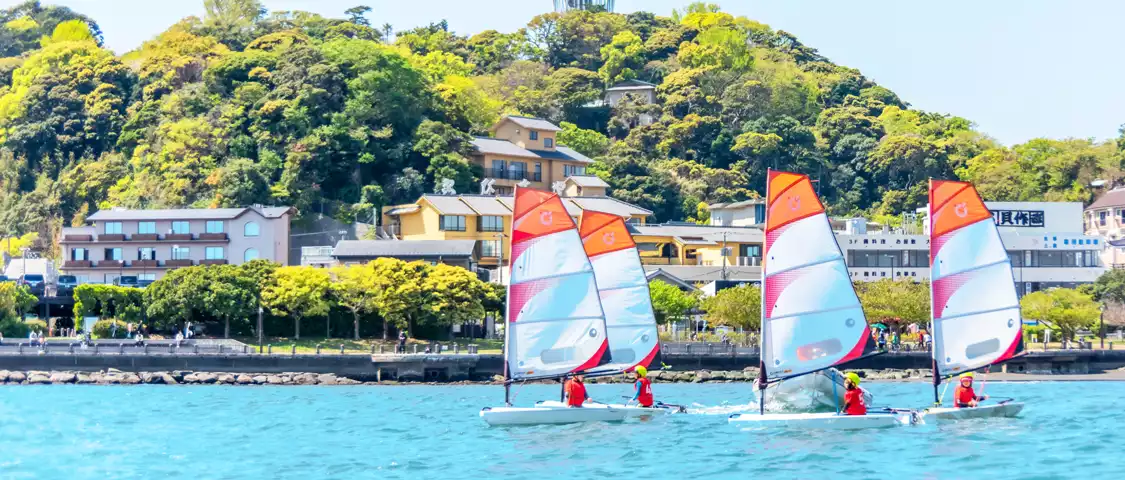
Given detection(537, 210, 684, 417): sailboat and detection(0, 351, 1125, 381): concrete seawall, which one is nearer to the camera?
detection(537, 210, 684, 417): sailboat

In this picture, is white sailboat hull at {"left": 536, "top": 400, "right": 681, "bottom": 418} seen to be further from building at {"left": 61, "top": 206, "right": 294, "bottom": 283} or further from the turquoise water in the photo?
building at {"left": 61, "top": 206, "right": 294, "bottom": 283}

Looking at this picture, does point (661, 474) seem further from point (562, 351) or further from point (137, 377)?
point (137, 377)

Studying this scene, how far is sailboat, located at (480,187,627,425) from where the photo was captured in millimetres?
38438

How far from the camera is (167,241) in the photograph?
79312 mm

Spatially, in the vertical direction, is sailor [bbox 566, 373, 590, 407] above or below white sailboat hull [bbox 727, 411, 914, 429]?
above

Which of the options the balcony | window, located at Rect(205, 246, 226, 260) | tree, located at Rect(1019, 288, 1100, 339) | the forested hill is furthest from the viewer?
the balcony

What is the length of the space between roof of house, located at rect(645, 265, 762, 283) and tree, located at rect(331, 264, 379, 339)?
17.1 meters

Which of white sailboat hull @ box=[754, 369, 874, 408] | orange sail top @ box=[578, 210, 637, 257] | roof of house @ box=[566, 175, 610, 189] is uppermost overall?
roof of house @ box=[566, 175, 610, 189]

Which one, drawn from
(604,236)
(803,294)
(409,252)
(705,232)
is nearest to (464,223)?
(409,252)

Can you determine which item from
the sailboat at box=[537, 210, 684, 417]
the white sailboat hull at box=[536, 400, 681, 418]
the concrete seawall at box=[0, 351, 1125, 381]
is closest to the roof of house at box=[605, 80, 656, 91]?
the concrete seawall at box=[0, 351, 1125, 381]

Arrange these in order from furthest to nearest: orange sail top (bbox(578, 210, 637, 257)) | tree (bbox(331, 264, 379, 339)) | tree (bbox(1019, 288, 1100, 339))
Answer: tree (bbox(1019, 288, 1100, 339))
tree (bbox(331, 264, 379, 339))
orange sail top (bbox(578, 210, 637, 257))

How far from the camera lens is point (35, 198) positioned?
100 m

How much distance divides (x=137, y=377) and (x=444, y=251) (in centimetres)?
2130

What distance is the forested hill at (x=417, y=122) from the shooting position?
9112cm
